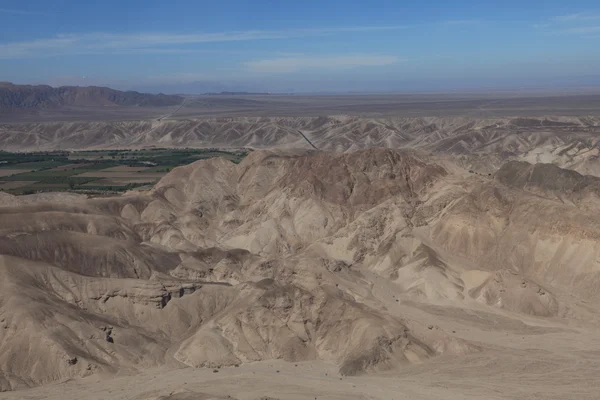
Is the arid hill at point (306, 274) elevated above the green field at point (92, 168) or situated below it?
above

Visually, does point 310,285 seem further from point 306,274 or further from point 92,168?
point 92,168

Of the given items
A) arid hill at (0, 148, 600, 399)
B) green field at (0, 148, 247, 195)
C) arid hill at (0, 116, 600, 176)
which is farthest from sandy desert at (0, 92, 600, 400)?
arid hill at (0, 116, 600, 176)

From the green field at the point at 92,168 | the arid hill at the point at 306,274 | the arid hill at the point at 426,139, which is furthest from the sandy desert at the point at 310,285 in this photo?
the arid hill at the point at 426,139

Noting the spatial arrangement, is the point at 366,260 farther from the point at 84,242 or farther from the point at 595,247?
the point at 84,242

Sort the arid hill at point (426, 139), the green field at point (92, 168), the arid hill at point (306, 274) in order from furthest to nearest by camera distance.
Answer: the arid hill at point (426, 139) → the green field at point (92, 168) → the arid hill at point (306, 274)

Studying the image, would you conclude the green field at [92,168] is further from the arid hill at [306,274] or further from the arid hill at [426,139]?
the arid hill at [306,274]

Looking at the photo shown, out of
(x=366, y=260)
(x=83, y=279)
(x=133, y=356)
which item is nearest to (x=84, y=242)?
(x=83, y=279)
